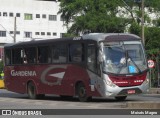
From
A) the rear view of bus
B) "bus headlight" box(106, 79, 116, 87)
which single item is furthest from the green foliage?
"bus headlight" box(106, 79, 116, 87)

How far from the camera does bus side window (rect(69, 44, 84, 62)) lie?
25.6 m

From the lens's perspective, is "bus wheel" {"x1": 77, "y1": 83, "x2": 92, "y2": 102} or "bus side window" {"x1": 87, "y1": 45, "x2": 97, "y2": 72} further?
"bus wheel" {"x1": 77, "y1": 83, "x2": 92, "y2": 102}

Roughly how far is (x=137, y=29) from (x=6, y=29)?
48.5 metres

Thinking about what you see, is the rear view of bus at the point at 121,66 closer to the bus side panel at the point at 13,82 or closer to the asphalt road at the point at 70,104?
the asphalt road at the point at 70,104

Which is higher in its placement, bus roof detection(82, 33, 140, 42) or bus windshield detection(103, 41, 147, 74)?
bus roof detection(82, 33, 140, 42)

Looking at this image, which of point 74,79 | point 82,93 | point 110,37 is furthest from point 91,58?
point 82,93

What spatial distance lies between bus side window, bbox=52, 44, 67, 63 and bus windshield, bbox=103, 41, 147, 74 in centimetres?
271

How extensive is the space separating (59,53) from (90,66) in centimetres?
255

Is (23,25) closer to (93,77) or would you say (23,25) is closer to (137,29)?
(137,29)

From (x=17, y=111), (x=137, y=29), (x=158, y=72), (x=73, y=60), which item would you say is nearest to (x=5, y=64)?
(x=73, y=60)

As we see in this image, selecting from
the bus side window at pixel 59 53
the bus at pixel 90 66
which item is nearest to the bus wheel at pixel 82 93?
the bus at pixel 90 66

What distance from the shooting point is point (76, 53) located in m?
26.0

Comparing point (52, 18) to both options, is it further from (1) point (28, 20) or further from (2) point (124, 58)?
(2) point (124, 58)

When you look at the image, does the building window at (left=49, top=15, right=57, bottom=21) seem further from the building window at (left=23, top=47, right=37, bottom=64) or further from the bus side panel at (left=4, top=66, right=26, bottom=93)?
the building window at (left=23, top=47, right=37, bottom=64)
